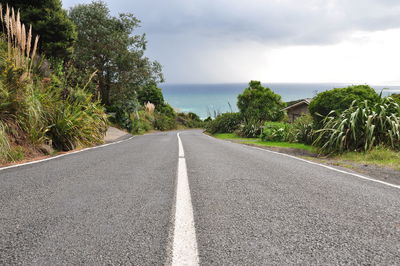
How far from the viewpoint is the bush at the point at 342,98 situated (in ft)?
33.5

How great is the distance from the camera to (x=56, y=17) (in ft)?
53.4

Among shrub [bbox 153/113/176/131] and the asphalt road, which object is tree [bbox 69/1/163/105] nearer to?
shrub [bbox 153/113/176/131]

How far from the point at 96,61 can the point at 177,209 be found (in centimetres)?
2713

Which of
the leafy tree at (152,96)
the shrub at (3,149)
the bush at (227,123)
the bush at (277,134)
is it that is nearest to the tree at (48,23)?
the shrub at (3,149)

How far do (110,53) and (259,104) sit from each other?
50.9 ft

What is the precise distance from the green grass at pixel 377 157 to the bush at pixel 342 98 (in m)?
2.26

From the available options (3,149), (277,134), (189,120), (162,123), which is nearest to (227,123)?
(162,123)

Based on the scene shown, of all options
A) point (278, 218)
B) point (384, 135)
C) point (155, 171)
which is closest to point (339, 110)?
point (384, 135)

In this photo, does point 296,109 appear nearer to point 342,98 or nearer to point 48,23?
point 342,98

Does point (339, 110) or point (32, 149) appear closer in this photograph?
point (32, 149)

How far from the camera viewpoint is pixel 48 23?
16.1 m

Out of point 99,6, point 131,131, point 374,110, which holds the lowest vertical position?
point 131,131

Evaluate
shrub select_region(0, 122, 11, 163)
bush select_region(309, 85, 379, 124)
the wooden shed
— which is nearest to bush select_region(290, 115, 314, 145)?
bush select_region(309, 85, 379, 124)

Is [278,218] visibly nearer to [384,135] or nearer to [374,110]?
[384,135]
